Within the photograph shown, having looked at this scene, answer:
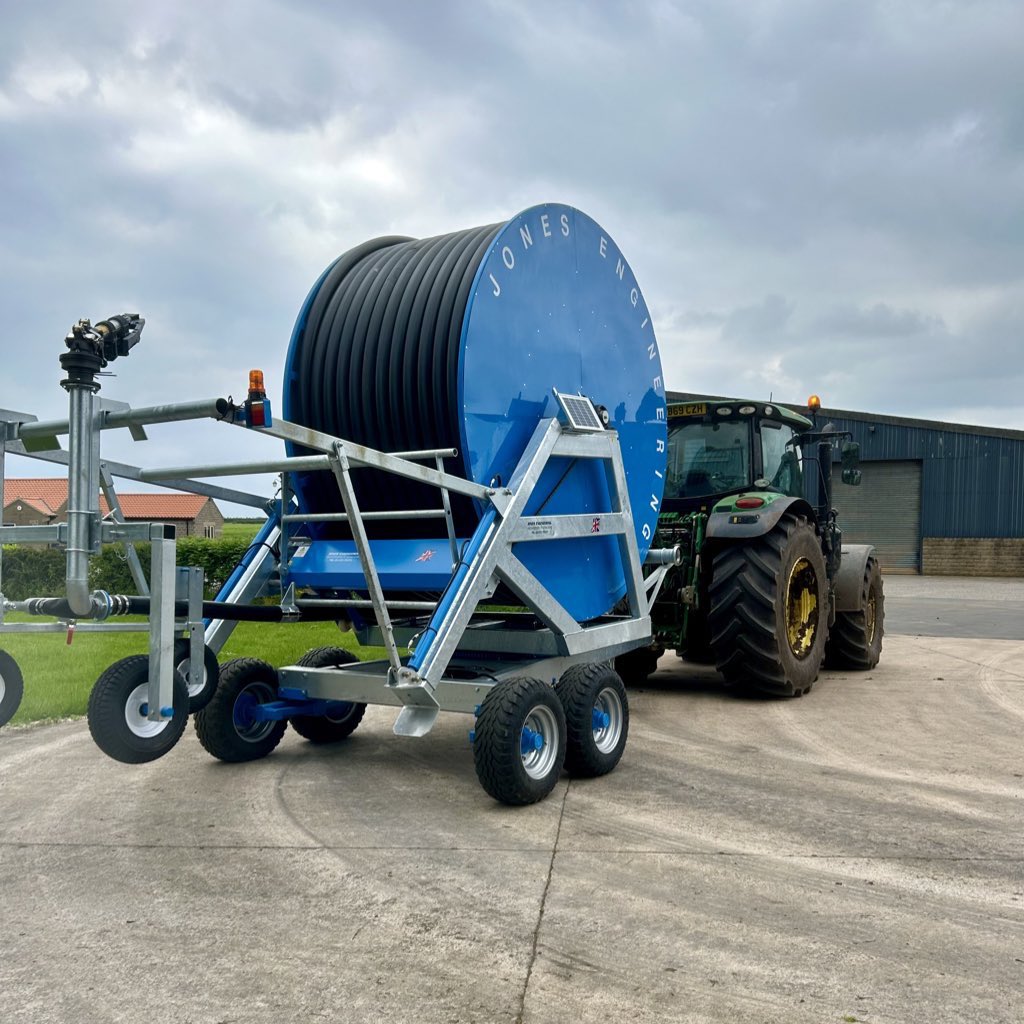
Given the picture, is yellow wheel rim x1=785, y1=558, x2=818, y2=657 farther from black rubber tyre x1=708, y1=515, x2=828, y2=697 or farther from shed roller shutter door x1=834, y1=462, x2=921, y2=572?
shed roller shutter door x1=834, y1=462, x2=921, y2=572

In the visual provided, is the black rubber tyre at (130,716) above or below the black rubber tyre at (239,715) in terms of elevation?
above

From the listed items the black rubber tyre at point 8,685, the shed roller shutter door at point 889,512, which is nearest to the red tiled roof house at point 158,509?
the shed roller shutter door at point 889,512

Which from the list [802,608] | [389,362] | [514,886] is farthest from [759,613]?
[514,886]

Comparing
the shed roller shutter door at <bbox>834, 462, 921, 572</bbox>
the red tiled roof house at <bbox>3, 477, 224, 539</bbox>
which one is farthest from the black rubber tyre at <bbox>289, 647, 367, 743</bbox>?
the shed roller shutter door at <bbox>834, 462, 921, 572</bbox>

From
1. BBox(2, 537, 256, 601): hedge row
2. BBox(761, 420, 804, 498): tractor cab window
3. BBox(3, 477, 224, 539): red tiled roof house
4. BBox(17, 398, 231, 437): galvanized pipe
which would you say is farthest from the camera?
BBox(3, 477, 224, 539): red tiled roof house

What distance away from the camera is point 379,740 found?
6.55 metres

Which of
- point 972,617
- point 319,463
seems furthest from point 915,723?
point 972,617

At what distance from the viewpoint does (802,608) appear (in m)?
8.57

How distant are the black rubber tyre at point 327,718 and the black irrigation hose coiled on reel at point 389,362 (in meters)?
0.80

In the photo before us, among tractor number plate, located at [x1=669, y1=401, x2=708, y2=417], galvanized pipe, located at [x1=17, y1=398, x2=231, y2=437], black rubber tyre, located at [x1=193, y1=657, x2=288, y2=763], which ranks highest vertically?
tractor number plate, located at [x1=669, y1=401, x2=708, y2=417]

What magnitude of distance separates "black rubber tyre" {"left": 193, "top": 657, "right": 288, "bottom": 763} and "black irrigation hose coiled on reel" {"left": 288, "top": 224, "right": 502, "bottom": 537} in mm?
926

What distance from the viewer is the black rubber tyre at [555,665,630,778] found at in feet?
17.4

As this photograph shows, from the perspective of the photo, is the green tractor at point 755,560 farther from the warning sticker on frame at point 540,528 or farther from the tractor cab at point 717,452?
the warning sticker on frame at point 540,528

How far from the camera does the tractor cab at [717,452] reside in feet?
28.7
